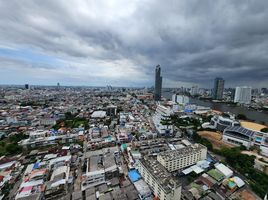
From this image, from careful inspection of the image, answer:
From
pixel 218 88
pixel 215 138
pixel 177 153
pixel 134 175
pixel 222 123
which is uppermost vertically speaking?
pixel 218 88

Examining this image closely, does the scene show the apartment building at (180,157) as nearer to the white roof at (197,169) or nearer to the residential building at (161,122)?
the white roof at (197,169)

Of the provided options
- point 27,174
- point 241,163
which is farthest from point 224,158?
point 27,174

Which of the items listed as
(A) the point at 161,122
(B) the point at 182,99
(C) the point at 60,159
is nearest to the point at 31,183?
(C) the point at 60,159

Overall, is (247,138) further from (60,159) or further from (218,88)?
(218,88)

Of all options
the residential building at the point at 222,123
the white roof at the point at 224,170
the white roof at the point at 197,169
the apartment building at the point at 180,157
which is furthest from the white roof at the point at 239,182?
the residential building at the point at 222,123

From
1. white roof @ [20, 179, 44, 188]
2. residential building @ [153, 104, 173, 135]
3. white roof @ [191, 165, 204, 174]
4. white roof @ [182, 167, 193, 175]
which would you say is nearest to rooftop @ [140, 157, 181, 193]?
white roof @ [182, 167, 193, 175]

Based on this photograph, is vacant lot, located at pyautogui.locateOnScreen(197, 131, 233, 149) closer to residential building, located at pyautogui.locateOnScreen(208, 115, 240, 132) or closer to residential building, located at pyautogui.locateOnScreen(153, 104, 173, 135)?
residential building, located at pyautogui.locateOnScreen(208, 115, 240, 132)
